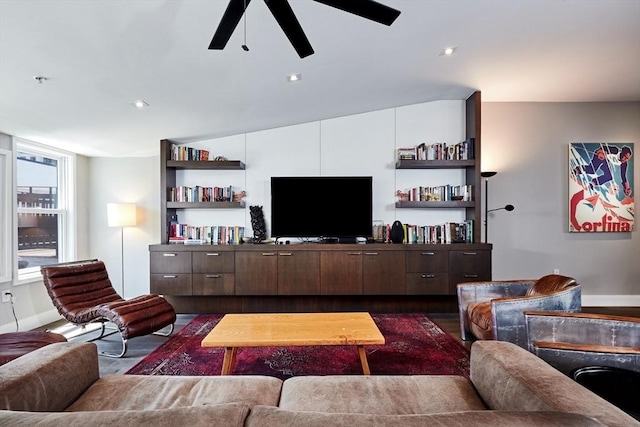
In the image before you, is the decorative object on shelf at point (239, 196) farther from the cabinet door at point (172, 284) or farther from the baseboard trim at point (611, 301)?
A: the baseboard trim at point (611, 301)

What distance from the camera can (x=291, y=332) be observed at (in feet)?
7.25

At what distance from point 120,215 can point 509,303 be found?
4294 millimetres

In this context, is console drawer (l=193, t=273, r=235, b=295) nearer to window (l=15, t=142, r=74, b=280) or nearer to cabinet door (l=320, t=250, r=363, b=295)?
cabinet door (l=320, t=250, r=363, b=295)

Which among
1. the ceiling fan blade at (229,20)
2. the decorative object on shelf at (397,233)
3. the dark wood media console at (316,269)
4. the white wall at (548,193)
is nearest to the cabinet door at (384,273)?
the dark wood media console at (316,269)

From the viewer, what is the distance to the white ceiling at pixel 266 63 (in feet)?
6.71

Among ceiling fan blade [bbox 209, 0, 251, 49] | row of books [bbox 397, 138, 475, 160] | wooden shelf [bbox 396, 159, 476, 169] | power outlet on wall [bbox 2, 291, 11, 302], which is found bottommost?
power outlet on wall [bbox 2, 291, 11, 302]

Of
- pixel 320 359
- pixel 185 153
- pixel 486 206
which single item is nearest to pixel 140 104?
pixel 185 153

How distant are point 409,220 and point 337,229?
38.7 inches

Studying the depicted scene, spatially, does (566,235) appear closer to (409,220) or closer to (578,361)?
(409,220)

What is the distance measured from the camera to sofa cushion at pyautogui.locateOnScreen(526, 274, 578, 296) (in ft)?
8.27

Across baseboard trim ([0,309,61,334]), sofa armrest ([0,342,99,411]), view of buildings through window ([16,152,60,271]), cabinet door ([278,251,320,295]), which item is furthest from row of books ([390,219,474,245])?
view of buildings through window ([16,152,60,271])

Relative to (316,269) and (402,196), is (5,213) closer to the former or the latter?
(316,269)

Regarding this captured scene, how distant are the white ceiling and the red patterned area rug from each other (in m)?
2.29

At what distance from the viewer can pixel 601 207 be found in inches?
170
